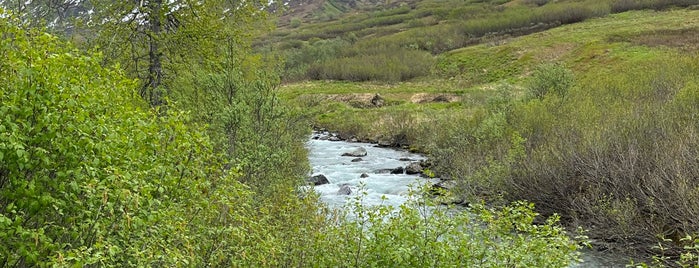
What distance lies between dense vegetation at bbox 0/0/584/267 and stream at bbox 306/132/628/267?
4.75 meters

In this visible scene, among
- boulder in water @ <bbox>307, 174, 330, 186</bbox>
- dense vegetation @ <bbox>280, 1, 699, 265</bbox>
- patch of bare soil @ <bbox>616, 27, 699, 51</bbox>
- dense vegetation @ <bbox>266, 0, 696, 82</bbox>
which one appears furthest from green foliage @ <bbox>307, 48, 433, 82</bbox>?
boulder in water @ <bbox>307, 174, 330, 186</bbox>

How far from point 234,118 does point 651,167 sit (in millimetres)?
9301

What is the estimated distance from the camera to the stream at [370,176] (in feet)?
39.5

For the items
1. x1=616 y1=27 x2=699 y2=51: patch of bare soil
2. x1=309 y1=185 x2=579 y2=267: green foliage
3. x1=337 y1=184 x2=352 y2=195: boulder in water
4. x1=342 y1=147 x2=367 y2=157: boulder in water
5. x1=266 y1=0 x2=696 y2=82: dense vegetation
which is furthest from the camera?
x1=266 y1=0 x2=696 y2=82: dense vegetation

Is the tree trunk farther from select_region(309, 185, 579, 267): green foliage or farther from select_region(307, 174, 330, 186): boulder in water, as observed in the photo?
select_region(307, 174, 330, 186): boulder in water

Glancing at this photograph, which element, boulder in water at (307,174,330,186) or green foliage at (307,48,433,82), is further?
green foliage at (307,48,433,82)

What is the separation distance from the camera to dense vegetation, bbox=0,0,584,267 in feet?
12.5

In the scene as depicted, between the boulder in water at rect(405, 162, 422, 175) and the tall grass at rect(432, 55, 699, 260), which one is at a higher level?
the tall grass at rect(432, 55, 699, 260)

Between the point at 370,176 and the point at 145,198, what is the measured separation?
16.8 meters

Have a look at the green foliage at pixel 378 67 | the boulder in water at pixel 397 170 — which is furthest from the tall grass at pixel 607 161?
the green foliage at pixel 378 67

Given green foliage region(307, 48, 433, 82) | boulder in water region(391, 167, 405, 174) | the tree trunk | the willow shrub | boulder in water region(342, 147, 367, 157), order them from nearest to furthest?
the willow shrub → the tree trunk → boulder in water region(391, 167, 405, 174) → boulder in water region(342, 147, 367, 157) → green foliage region(307, 48, 433, 82)

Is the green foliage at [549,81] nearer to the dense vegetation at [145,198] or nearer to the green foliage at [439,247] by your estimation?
the dense vegetation at [145,198]

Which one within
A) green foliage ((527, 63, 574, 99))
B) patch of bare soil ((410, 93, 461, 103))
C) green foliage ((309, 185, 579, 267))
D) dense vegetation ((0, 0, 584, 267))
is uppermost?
dense vegetation ((0, 0, 584, 267))

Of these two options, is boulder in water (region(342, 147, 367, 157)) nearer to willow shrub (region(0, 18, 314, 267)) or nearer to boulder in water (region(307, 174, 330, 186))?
boulder in water (region(307, 174, 330, 186))
